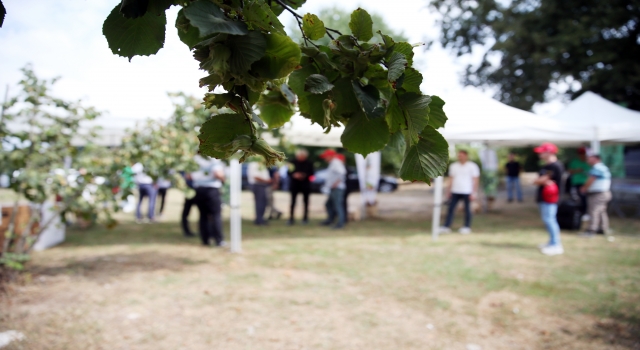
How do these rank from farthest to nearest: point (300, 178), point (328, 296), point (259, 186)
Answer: point (300, 178) < point (259, 186) < point (328, 296)

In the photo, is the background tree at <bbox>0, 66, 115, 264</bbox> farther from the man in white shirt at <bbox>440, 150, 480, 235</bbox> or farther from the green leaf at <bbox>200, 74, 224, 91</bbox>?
the man in white shirt at <bbox>440, 150, 480, 235</bbox>

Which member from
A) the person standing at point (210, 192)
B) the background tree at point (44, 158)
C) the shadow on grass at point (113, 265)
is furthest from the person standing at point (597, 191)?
the background tree at point (44, 158)

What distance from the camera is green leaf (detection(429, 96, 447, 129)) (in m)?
1.00

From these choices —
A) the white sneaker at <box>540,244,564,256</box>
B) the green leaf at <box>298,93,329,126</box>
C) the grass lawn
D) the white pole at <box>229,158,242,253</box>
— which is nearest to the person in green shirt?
the grass lawn

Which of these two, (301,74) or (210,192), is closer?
(301,74)

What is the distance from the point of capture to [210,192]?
23.3 feet

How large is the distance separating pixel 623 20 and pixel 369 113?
1360 centimetres

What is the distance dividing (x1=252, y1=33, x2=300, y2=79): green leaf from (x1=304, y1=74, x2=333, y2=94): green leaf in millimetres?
60

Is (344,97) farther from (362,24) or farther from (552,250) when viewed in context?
(552,250)

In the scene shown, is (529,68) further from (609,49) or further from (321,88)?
(321,88)

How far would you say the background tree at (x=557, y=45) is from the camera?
38.4 feet

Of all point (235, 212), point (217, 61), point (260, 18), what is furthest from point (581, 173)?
point (217, 61)

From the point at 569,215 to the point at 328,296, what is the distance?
6.72m

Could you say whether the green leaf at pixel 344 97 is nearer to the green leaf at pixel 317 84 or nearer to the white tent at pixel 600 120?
the green leaf at pixel 317 84
